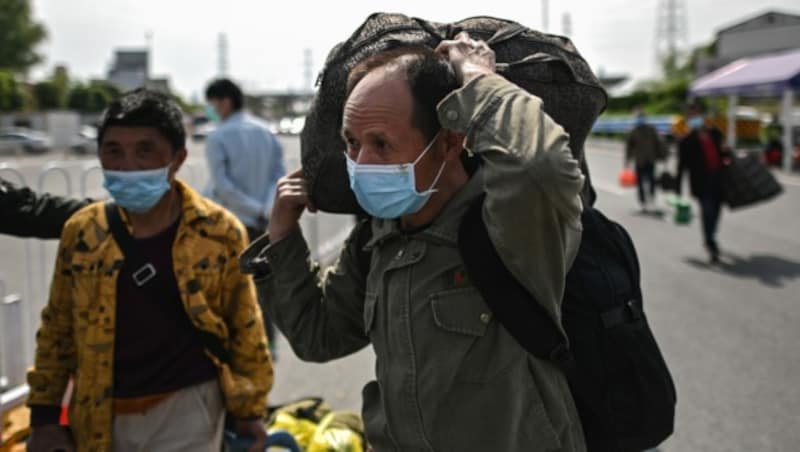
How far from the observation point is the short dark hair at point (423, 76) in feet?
5.16

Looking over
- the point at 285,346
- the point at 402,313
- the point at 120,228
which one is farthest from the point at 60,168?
the point at 402,313

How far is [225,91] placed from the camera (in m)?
5.90

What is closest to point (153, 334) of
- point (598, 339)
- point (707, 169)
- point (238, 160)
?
point (598, 339)

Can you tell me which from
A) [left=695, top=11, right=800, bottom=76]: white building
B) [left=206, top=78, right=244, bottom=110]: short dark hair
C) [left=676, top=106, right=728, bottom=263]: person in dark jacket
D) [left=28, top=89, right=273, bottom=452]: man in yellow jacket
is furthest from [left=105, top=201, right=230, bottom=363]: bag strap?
[left=695, top=11, right=800, bottom=76]: white building

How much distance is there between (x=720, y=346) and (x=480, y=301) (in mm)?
5186

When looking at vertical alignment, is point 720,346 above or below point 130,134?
below

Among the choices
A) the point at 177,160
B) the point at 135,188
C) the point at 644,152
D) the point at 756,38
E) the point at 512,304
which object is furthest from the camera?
the point at 756,38

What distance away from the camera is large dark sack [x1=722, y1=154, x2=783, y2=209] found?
Answer: 9484mm

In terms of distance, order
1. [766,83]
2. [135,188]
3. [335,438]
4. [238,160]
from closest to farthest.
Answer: [135,188]
[335,438]
[238,160]
[766,83]

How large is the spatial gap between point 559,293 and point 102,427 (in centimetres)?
159

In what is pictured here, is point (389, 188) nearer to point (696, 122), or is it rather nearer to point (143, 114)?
point (143, 114)

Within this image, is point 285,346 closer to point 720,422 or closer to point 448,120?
point 720,422

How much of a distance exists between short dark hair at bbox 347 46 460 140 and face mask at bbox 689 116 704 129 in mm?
9011

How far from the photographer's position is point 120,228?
252cm
